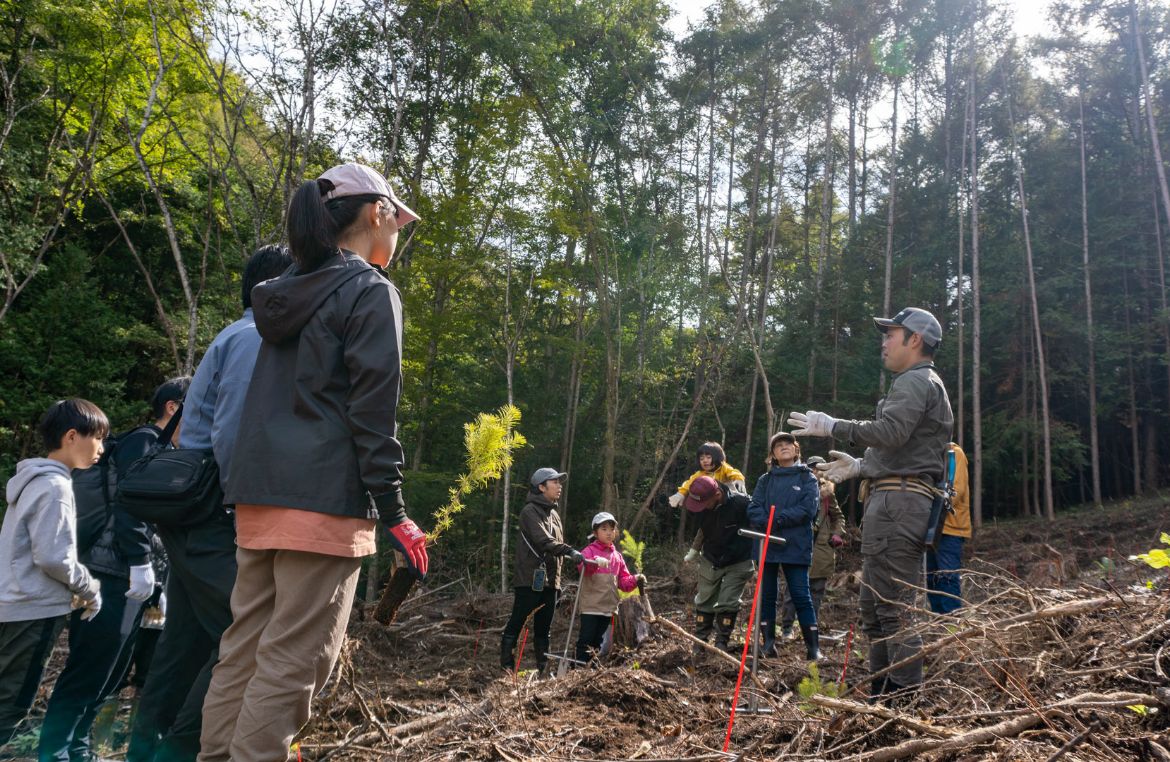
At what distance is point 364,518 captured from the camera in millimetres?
2061

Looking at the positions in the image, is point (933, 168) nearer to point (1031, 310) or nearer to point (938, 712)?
point (1031, 310)

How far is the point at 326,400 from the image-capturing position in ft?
6.93

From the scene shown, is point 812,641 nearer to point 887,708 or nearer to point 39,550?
point 887,708

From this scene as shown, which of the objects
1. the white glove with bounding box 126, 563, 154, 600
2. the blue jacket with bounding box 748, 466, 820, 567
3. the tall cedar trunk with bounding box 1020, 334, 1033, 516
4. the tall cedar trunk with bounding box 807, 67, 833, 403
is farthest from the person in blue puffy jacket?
the tall cedar trunk with bounding box 1020, 334, 1033, 516

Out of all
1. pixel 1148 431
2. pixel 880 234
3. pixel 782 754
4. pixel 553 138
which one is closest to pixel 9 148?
pixel 553 138

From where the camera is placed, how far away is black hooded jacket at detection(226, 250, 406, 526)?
2.02 metres

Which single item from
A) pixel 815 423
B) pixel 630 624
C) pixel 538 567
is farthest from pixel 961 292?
pixel 815 423

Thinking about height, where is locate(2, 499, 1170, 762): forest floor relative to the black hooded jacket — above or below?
below

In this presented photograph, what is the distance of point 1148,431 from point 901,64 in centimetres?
1231

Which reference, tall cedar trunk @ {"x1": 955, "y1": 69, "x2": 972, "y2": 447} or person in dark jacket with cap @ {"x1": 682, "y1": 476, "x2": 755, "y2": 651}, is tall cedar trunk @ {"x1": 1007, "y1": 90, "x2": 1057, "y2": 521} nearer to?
tall cedar trunk @ {"x1": 955, "y1": 69, "x2": 972, "y2": 447}

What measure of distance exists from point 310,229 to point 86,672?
97.0 inches

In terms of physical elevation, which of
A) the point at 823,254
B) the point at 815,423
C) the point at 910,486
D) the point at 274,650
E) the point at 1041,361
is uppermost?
the point at 823,254

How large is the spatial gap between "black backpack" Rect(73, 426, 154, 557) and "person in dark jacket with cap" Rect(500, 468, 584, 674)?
375 centimetres

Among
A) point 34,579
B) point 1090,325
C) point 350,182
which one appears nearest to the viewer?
point 350,182
